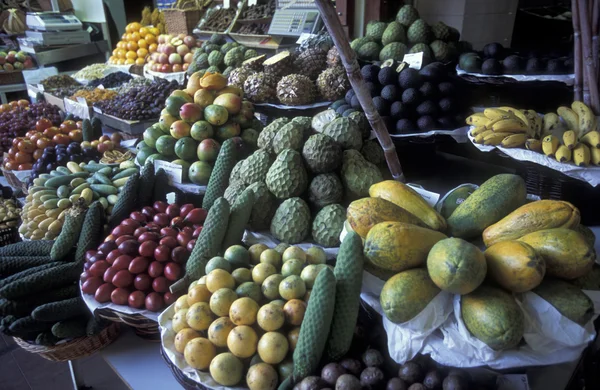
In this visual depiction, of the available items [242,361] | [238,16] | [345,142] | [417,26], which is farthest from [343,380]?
[238,16]

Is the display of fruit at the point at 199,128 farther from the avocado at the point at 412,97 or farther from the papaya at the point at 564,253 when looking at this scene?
the papaya at the point at 564,253

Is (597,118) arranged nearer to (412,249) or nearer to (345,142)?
(345,142)

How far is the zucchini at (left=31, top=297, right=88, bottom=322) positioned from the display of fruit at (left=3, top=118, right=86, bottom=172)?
5.79 feet

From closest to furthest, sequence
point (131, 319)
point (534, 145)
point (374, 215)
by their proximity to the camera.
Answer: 1. point (374, 215)
2. point (131, 319)
3. point (534, 145)

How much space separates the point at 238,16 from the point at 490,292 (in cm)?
455

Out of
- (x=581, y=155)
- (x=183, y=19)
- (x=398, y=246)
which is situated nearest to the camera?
(x=398, y=246)

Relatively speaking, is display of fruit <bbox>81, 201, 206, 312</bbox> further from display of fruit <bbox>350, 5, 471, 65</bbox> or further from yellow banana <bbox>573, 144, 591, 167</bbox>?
display of fruit <bbox>350, 5, 471, 65</bbox>

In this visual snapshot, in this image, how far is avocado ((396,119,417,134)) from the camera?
2324mm

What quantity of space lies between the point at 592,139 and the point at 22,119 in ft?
14.2

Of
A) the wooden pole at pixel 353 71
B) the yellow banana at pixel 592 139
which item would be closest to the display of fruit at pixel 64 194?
the wooden pole at pixel 353 71

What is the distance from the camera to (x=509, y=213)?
127 cm

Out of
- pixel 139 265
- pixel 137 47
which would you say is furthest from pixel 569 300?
pixel 137 47

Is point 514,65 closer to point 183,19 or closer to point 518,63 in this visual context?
point 518,63

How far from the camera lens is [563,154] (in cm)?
188
